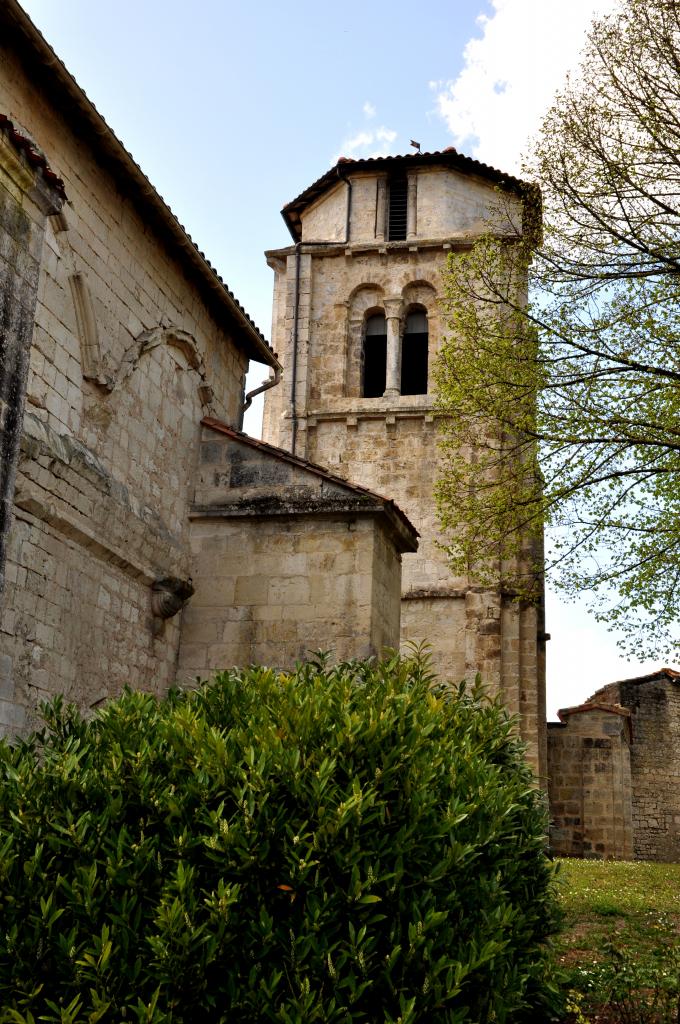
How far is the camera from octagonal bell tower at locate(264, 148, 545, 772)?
21.7 m

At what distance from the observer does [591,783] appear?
2092 centimetres

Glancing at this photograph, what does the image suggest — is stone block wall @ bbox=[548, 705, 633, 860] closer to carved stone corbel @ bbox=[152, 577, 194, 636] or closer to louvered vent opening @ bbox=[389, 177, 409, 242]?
louvered vent opening @ bbox=[389, 177, 409, 242]

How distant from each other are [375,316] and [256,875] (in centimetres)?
2073

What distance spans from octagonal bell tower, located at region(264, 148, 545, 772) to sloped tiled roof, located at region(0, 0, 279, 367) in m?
8.59

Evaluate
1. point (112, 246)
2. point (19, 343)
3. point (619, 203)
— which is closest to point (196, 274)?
point (112, 246)

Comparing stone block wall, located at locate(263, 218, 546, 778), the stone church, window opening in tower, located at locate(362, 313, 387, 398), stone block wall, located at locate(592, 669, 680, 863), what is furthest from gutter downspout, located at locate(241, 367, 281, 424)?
stone block wall, located at locate(592, 669, 680, 863)

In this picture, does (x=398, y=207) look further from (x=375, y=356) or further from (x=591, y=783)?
(x=591, y=783)

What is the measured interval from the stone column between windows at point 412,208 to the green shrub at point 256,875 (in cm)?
2005

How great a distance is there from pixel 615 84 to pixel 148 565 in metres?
7.73

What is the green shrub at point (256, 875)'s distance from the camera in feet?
12.6

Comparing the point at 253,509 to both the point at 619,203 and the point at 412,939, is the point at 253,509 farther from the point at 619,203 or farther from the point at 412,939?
the point at 412,939

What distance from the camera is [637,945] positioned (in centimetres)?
809

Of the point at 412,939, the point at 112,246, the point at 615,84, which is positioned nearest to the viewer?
the point at 412,939

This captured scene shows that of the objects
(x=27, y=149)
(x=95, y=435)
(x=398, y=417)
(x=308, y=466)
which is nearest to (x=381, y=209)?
(x=398, y=417)
